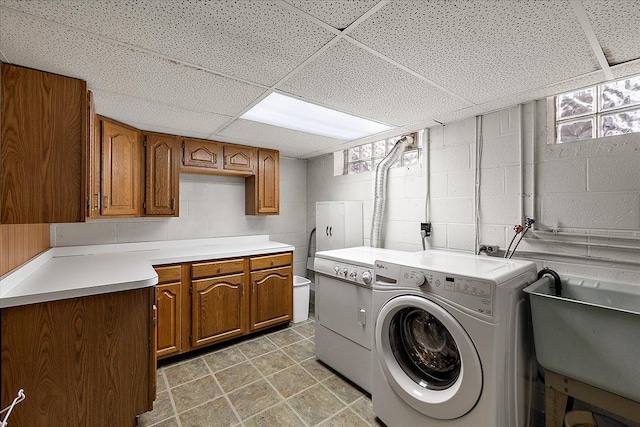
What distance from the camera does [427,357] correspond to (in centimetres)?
166

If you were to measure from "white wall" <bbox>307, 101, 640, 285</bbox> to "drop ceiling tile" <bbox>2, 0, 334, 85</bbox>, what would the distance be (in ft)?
5.19

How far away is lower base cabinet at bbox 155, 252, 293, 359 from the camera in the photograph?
7.82 ft

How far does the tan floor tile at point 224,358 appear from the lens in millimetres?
2408

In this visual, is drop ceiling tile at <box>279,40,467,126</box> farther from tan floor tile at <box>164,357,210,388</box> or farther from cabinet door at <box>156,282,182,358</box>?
tan floor tile at <box>164,357,210,388</box>

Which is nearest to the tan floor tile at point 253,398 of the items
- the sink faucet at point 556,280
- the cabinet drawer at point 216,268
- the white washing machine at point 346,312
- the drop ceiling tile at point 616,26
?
the white washing machine at point 346,312

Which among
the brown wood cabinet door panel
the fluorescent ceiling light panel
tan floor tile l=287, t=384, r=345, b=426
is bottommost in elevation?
tan floor tile l=287, t=384, r=345, b=426

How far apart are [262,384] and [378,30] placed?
239 cm

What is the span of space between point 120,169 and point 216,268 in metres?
1.18

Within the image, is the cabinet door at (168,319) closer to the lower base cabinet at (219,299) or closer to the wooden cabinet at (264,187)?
the lower base cabinet at (219,299)

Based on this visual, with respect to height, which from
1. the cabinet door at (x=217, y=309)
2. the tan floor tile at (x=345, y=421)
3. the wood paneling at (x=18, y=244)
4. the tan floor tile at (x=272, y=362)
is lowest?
the tan floor tile at (x=345, y=421)

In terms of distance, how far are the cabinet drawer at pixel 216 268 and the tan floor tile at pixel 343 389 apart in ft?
4.25

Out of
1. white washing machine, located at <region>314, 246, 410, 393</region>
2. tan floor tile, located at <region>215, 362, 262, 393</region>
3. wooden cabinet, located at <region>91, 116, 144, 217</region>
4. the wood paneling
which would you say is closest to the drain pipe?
white washing machine, located at <region>314, 246, 410, 393</region>

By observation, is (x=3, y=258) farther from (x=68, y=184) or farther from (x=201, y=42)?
(x=201, y=42)

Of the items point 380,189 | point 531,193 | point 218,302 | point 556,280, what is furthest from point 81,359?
point 531,193
